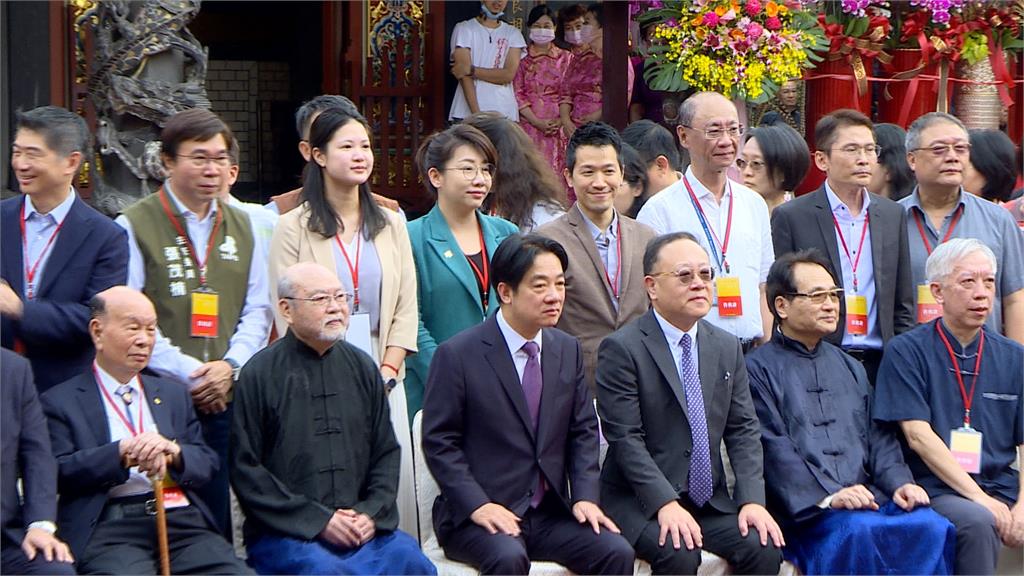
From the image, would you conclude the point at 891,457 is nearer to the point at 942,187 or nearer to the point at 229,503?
the point at 942,187

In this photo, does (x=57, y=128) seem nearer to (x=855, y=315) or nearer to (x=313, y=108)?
(x=313, y=108)

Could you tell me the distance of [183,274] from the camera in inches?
200

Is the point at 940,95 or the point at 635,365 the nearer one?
the point at 635,365

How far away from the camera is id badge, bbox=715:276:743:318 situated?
5.67 metres

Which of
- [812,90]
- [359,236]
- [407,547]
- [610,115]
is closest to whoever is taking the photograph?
[407,547]

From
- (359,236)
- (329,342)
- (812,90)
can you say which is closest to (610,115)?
(812,90)

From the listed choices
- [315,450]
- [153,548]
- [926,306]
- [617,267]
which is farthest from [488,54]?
[153,548]

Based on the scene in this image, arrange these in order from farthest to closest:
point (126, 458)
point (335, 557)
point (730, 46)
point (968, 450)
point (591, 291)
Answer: point (730, 46)
point (591, 291)
point (968, 450)
point (335, 557)
point (126, 458)

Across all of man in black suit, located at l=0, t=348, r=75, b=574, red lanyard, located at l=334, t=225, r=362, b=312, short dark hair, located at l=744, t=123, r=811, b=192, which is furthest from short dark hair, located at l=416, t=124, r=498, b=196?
man in black suit, located at l=0, t=348, r=75, b=574

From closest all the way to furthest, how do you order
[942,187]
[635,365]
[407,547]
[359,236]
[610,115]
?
[407,547] < [635,365] < [359,236] < [942,187] < [610,115]

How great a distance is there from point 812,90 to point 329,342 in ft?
16.7

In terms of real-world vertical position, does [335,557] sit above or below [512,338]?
below

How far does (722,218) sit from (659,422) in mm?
1085

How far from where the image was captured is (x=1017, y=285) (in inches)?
235
